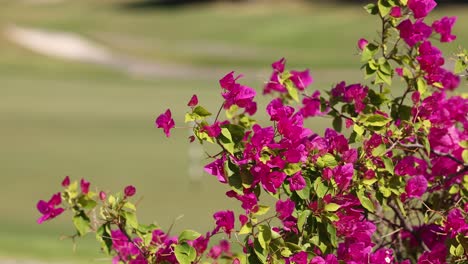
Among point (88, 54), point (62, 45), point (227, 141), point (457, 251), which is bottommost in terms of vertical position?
point (457, 251)

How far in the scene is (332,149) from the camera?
3.48 m

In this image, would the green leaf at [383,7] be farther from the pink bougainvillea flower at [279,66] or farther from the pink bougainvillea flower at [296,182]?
the pink bougainvillea flower at [296,182]

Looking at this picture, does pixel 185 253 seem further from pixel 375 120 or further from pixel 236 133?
pixel 375 120

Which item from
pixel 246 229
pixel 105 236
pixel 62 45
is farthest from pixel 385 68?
pixel 62 45

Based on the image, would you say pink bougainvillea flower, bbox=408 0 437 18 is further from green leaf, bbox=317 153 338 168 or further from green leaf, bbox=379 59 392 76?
green leaf, bbox=317 153 338 168

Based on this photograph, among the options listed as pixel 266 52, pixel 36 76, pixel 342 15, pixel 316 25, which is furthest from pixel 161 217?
pixel 342 15

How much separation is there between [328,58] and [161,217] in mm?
25650

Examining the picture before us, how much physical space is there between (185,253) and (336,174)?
0.48m

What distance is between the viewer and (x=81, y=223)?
11.8 ft

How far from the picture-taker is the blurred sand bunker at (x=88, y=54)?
115 feet

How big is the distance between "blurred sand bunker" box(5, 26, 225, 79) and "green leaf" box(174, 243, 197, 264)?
30.5 metres

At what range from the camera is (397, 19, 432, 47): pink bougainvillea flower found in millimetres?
3750

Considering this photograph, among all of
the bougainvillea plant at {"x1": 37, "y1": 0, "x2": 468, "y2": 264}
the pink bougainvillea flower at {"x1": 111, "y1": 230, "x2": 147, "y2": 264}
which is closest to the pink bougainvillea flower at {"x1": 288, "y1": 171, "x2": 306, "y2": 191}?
the bougainvillea plant at {"x1": 37, "y1": 0, "x2": 468, "y2": 264}

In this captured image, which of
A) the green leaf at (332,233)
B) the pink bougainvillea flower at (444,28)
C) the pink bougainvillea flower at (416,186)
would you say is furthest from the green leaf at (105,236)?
the pink bougainvillea flower at (444,28)
